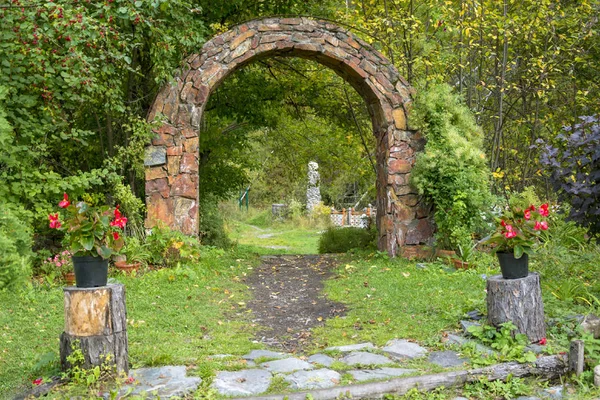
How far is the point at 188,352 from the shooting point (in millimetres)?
4391

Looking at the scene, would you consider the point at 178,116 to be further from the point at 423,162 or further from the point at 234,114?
the point at 423,162

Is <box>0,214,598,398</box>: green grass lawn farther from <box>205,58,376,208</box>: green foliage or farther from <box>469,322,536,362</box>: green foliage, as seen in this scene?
<box>205,58,376,208</box>: green foliage

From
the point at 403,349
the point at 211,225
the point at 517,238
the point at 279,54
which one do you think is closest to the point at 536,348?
the point at 517,238

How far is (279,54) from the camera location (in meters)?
8.75

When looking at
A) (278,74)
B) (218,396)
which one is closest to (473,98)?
(278,74)

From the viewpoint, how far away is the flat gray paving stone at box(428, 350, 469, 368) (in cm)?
419

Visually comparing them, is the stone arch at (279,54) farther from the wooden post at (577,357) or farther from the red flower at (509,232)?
the wooden post at (577,357)

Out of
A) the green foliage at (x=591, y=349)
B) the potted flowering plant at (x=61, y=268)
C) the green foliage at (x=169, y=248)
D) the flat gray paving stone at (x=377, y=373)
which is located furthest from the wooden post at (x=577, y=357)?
the potted flowering plant at (x=61, y=268)

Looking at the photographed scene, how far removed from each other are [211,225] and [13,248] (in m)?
4.59

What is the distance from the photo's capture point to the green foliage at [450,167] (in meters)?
8.05

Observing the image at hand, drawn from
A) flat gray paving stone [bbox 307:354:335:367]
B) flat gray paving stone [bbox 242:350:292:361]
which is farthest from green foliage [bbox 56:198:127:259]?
flat gray paving stone [bbox 307:354:335:367]

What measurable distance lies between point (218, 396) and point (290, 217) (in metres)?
17.1

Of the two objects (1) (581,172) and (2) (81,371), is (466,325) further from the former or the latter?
(2) (81,371)

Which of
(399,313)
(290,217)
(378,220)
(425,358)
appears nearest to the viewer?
(425,358)
